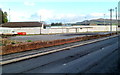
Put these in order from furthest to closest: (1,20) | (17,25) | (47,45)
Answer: (1,20), (17,25), (47,45)

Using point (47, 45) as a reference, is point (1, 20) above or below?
above

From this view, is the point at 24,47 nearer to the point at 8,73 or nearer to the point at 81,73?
the point at 8,73

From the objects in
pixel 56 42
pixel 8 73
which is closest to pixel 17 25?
pixel 56 42

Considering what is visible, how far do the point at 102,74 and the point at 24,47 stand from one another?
45.9 feet

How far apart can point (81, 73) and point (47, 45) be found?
17054 mm

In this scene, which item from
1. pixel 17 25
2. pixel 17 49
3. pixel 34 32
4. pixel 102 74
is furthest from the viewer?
pixel 17 25

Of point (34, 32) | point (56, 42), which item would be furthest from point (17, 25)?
point (56, 42)

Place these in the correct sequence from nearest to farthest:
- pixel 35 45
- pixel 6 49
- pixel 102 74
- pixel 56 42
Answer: pixel 102 74
pixel 6 49
pixel 35 45
pixel 56 42

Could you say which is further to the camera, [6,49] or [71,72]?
[6,49]

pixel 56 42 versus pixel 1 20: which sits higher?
pixel 1 20

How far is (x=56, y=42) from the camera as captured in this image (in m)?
30.4

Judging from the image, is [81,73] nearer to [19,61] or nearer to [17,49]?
[19,61]

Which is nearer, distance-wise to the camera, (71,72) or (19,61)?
(71,72)

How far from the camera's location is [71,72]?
1129cm
